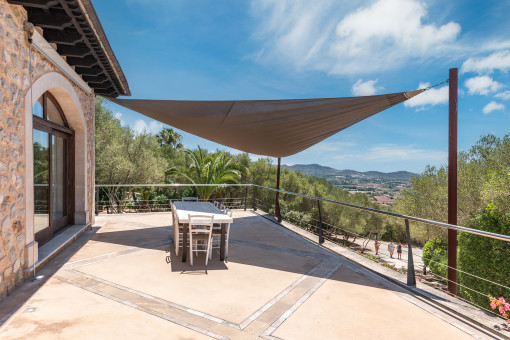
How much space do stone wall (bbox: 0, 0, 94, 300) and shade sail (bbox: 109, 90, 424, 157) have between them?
1.76 metres

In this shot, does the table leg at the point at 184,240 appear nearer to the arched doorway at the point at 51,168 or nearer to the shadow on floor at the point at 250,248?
the shadow on floor at the point at 250,248

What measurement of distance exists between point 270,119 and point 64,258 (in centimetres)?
388

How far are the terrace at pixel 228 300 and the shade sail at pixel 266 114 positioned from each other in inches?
90.6

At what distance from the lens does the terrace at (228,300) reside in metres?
2.31

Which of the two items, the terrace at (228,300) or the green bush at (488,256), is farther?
the green bush at (488,256)

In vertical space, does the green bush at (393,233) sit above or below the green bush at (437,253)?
below

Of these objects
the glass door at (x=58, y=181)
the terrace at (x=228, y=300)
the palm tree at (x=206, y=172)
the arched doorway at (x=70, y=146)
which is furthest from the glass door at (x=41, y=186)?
the palm tree at (x=206, y=172)

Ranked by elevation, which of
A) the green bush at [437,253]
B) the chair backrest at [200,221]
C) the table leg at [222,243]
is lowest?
the green bush at [437,253]

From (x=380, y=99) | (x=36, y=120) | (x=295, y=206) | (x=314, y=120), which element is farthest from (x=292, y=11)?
(x=295, y=206)

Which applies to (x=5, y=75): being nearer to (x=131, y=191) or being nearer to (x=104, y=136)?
(x=104, y=136)

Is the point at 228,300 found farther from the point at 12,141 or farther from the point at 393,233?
the point at 393,233

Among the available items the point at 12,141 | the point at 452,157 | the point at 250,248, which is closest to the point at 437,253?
the point at 452,157

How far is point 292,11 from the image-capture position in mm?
6980

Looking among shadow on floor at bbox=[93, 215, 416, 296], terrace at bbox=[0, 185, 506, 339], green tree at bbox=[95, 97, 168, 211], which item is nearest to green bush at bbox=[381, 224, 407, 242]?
green tree at bbox=[95, 97, 168, 211]
